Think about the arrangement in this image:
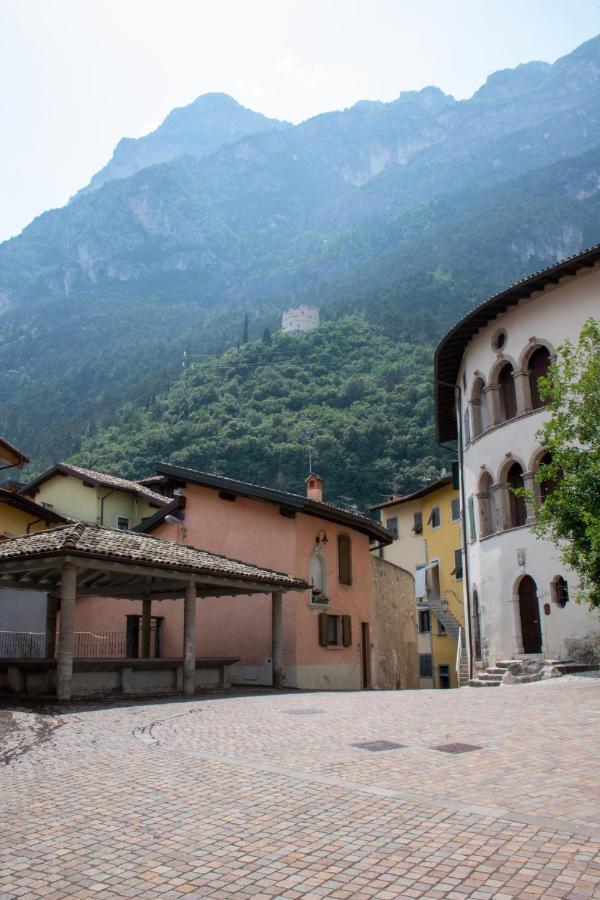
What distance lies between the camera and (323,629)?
25688 mm

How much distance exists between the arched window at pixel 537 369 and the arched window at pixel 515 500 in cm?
227

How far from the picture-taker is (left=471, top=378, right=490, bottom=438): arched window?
29016 millimetres

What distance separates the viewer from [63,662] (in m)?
15.5

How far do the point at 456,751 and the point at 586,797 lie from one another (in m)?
2.57

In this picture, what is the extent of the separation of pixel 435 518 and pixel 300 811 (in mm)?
45158

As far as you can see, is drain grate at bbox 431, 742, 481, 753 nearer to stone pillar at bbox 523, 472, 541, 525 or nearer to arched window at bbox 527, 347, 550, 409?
stone pillar at bbox 523, 472, 541, 525

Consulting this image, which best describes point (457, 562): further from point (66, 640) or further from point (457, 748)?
point (457, 748)

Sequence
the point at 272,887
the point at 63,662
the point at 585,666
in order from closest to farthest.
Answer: the point at 272,887 < the point at 63,662 < the point at 585,666

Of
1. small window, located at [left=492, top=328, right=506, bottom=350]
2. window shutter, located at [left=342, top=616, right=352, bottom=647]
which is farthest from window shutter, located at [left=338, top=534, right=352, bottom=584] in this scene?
small window, located at [left=492, top=328, right=506, bottom=350]

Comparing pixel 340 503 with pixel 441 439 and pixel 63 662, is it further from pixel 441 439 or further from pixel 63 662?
pixel 63 662

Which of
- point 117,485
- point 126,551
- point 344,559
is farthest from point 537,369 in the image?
point 117,485

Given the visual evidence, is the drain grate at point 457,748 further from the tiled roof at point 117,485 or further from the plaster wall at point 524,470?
the tiled roof at point 117,485

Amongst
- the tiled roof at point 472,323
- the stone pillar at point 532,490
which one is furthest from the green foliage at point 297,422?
the stone pillar at point 532,490

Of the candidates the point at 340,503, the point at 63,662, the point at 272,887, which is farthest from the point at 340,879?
the point at 340,503
